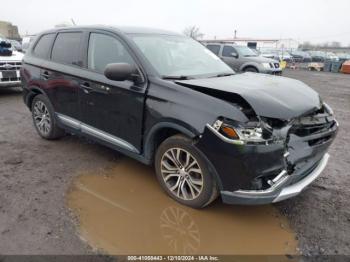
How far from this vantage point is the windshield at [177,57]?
3691 millimetres

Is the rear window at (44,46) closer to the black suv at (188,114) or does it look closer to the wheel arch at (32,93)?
the black suv at (188,114)

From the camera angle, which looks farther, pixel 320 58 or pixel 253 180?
pixel 320 58

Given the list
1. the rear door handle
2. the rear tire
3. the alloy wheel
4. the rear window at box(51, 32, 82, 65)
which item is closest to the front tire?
the alloy wheel

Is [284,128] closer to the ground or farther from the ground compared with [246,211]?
farther from the ground

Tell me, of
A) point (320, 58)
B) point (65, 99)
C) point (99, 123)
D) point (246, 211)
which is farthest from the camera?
point (320, 58)

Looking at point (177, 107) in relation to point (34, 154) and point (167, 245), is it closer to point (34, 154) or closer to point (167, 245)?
point (167, 245)

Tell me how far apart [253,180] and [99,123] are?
217 centimetres

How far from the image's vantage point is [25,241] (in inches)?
108

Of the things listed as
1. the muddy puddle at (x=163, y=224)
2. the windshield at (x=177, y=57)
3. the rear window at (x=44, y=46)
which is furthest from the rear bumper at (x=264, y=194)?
the rear window at (x=44, y=46)

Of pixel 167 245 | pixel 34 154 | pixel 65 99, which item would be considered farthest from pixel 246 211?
pixel 34 154

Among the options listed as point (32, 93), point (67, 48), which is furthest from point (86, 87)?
point (32, 93)

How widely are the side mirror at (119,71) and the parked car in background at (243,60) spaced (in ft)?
33.9

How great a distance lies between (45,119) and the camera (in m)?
5.21

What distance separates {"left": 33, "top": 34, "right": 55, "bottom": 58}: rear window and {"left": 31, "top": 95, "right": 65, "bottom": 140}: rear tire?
2.26 feet
